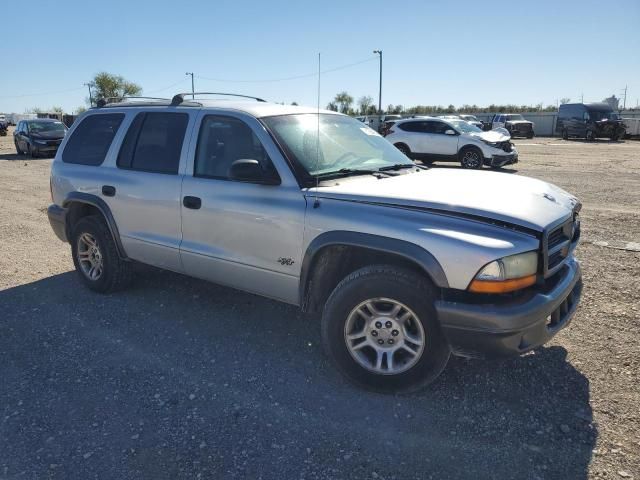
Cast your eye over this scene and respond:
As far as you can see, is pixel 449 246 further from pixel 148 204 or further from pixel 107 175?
pixel 107 175

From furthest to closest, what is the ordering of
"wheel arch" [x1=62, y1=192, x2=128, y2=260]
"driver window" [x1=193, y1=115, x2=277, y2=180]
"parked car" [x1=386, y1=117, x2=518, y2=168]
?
"parked car" [x1=386, y1=117, x2=518, y2=168] < "wheel arch" [x1=62, y1=192, x2=128, y2=260] < "driver window" [x1=193, y1=115, x2=277, y2=180]

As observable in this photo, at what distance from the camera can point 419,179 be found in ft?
12.5

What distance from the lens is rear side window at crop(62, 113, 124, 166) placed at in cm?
493

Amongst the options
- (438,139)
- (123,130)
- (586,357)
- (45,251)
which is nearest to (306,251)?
(586,357)

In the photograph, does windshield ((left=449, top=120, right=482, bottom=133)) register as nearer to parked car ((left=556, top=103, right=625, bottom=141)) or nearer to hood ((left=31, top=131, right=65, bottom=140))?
hood ((left=31, top=131, right=65, bottom=140))

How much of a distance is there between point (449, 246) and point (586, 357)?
169cm

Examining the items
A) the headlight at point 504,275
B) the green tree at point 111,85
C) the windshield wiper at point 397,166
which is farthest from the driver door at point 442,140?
the green tree at point 111,85

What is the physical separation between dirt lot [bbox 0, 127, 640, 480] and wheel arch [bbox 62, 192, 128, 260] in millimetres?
646

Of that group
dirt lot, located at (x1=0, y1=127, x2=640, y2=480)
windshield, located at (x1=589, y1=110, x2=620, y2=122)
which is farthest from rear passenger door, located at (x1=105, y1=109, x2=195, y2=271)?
windshield, located at (x1=589, y1=110, x2=620, y2=122)

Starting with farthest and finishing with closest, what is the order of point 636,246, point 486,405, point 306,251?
1. point 636,246
2. point 306,251
3. point 486,405

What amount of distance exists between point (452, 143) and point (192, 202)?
13.8m

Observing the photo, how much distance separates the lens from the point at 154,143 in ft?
14.8

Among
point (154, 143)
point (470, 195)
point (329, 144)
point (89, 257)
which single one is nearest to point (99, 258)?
point (89, 257)

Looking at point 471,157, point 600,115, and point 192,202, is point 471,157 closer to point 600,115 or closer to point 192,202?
point 192,202
